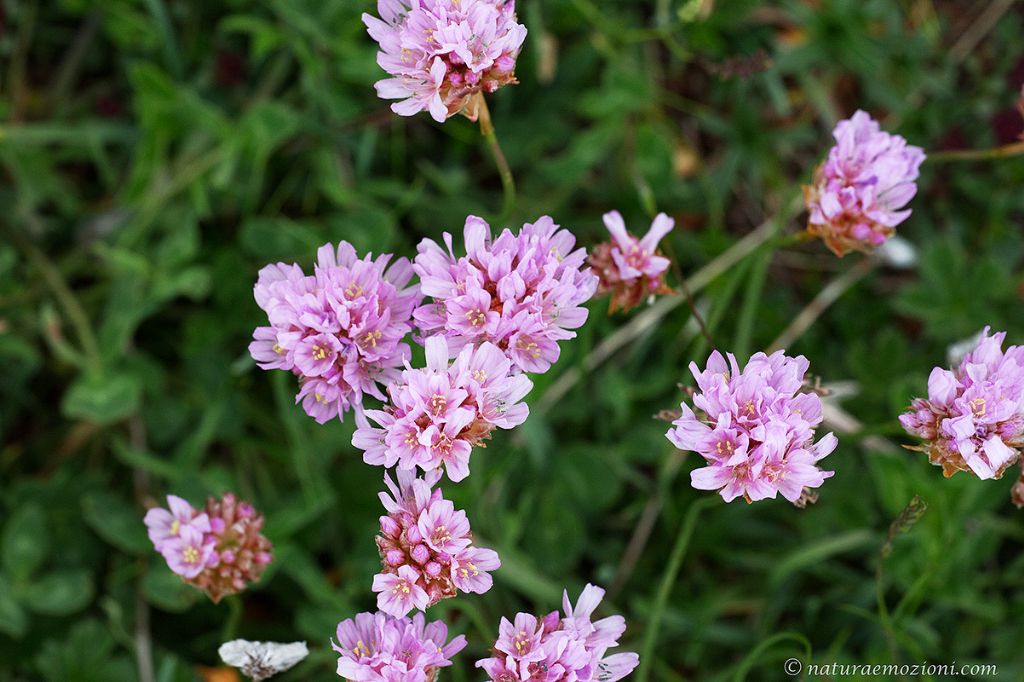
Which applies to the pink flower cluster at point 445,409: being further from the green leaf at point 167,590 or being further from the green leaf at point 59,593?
the green leaf at point 59,593

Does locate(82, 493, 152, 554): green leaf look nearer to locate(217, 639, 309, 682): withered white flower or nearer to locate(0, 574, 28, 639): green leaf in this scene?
locate(0, 574, 28, 639): green leaf

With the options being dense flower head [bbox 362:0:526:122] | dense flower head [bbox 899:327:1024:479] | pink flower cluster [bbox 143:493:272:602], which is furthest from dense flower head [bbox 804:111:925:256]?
pink flower cluster [bbox 143:493:272:602]

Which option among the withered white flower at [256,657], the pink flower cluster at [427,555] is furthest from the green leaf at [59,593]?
the pink flower cluster at [427,555]

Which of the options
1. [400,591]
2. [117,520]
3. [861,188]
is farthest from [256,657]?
[861,188]

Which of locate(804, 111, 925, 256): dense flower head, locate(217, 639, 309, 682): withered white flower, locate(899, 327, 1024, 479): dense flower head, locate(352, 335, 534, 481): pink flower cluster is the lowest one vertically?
locate(217, 639, 309, 682): withered white flower

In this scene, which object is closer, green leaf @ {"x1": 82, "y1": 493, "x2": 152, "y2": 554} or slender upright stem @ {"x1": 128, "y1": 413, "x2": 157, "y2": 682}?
slender upright stem @ {"x1": 128, "y1": 413, "x2": 157, "y2": 682}

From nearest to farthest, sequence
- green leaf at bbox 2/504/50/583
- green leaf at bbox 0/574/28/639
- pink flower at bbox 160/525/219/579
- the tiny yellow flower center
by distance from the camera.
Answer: the tiny yellow flower center < pink flower at bbox 160/525/219/579 < green leaf at bbox 0/574/28/639 < green leaf at bbox 2/504/50/583

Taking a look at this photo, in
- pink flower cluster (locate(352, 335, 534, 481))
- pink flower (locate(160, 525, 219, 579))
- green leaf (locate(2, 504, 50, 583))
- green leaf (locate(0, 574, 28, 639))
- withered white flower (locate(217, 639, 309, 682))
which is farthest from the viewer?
green leaf (locate(2, 504, 50, 583))
